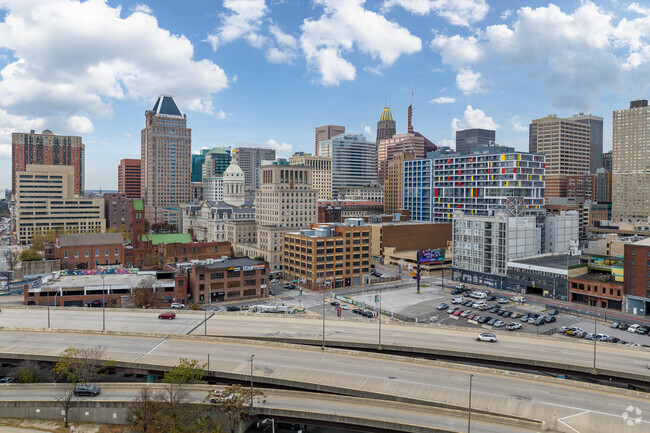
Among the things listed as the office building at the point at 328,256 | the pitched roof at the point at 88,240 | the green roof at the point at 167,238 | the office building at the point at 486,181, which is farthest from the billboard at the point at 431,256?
the pitched roof at the point at 88,240

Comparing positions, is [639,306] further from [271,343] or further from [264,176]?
[264,176]

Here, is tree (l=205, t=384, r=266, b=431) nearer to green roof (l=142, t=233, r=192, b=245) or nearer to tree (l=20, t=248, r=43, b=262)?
green roof (l=142, t=233, r=192, b=245)

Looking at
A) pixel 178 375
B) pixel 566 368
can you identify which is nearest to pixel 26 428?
pixel 178 375

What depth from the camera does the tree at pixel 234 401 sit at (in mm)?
42269

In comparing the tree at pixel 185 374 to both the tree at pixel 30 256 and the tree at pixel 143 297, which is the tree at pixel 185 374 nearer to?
the tree at pixel 143 297

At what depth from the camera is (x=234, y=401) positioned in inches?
1677

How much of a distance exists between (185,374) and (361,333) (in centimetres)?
2472

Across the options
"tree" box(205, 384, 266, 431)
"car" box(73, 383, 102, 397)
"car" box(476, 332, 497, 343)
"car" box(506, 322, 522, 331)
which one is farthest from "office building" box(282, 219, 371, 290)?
"tree" box(205, 384, 266, 431)

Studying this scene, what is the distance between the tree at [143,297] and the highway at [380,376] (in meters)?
24.8

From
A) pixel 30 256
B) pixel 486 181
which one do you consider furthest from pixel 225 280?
pixel 486 181

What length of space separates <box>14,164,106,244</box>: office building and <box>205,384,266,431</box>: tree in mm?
167509

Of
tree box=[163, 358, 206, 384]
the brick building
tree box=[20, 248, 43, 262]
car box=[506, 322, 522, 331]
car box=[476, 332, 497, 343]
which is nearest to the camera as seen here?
tree box=[163, 358, 206, 384]

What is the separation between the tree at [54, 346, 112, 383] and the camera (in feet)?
162

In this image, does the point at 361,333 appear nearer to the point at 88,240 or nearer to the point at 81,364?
the point at 81,364
